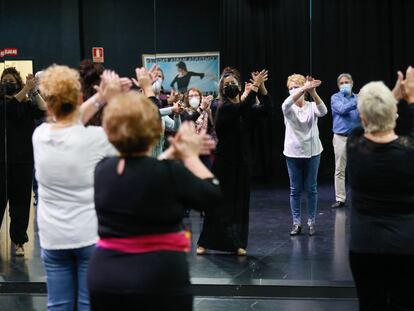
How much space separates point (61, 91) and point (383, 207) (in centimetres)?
159

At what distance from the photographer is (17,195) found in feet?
20.4

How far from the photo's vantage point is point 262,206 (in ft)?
19.5

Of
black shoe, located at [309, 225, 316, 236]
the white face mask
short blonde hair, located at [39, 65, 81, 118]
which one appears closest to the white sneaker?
black shoe, located at [309, 225, 316, 236]

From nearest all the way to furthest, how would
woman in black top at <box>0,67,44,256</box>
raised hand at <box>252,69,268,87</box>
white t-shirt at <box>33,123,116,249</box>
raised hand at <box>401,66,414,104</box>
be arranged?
1. white t-shirt at <box>33,123,116,249</box>
2. raised hand at <box>401,66,414,104</box>
3. raised hand at <box>252,69,268,87</box>
4. woman in black top at <box>0,67,44,256</box>

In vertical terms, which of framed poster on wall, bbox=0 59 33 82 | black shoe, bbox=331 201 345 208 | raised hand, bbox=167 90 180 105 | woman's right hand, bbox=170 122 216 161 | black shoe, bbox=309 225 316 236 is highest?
framed poster on wall, bbox=0 59 33 82

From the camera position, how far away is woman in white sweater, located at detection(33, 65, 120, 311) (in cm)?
319

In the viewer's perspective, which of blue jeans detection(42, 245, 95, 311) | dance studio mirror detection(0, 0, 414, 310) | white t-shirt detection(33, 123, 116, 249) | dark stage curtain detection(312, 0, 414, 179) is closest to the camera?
white t-shirt detection(33, 123, 116, 249)

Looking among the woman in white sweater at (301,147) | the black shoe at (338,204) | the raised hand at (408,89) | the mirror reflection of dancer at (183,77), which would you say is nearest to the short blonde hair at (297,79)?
the woman in white sweater at (301,147)

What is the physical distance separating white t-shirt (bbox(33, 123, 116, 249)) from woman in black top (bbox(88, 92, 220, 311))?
2.14 ft

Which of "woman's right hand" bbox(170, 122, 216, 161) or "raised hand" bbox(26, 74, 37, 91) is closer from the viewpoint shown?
"woman's right hand" bbox(170, 122, 216, 161)

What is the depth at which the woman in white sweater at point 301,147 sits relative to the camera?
5.79 meters

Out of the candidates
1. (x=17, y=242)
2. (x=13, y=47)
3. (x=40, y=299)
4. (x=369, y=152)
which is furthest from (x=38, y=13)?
(x=369, y=152)

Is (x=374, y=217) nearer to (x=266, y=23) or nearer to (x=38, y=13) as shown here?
(x=266, y=23)

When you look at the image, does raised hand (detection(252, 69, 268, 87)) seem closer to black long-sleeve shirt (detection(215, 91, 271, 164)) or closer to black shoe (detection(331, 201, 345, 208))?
black long-sleeve shirt (detection(215, 91, 271, 164))
